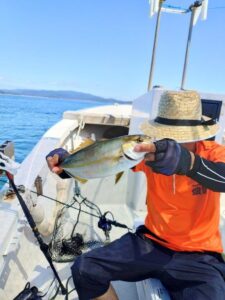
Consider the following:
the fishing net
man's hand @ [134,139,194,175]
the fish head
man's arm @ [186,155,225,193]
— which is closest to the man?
man's arm @ [186,155,225,193]

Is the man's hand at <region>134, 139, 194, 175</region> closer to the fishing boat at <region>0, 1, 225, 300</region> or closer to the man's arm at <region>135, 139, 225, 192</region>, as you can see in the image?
the man's arm at <region>135, 139, 225, 192</region>

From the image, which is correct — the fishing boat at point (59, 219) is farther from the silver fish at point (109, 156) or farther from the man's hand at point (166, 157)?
the man's hand at point (166, 157)

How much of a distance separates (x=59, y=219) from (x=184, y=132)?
8.71 ft

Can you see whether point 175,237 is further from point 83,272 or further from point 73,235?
point 73,235

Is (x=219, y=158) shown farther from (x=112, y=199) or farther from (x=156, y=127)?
(x=112, y=199)

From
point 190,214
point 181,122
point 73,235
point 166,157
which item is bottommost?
point 73,235

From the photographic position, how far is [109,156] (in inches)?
70.1

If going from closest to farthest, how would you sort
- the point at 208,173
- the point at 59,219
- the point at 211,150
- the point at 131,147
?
the point at 131,147
the point at 208,173
the point at 211,150
the point at 59,219

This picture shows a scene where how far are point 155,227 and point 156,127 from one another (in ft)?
2.71

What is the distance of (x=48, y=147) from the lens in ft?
15.3

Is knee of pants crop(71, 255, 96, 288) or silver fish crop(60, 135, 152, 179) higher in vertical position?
silver fish crop(60, 135, 152, 179)

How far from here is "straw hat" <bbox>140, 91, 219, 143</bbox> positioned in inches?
83.6

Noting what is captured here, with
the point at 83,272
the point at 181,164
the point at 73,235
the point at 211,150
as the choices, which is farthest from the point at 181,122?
the point at 73,235

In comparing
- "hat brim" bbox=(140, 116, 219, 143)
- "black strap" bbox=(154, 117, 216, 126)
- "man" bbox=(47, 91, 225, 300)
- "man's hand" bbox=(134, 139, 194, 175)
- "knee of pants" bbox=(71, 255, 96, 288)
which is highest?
"black strap" bbox=(154, 117, 216, 126)
